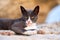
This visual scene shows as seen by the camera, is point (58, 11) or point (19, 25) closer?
point (19, 25)

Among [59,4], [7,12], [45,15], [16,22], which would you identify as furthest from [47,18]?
[16,22]

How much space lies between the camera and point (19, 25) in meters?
2.34

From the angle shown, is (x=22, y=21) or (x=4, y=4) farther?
(x=4, y=4)

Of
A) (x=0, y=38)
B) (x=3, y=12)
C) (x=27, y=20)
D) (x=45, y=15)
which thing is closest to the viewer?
(x=0, y=38)

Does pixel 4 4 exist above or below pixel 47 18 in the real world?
above

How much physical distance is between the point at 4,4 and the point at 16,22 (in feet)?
6.18

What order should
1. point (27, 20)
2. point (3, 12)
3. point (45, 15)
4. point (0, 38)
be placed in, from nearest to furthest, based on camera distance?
point (0, 38) → point (27, 20) → point (3, 12) → point (45, 15)

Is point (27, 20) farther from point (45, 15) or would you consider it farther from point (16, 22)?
point (45, 15)

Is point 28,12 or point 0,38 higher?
point 28,12

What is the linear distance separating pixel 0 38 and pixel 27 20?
51cm

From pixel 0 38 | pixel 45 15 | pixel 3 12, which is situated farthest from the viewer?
pixel 45 15

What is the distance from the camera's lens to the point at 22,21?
93.0 inches

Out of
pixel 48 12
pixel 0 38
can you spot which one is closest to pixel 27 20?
pixel 0 38

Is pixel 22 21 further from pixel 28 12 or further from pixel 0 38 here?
pixel 0 38
